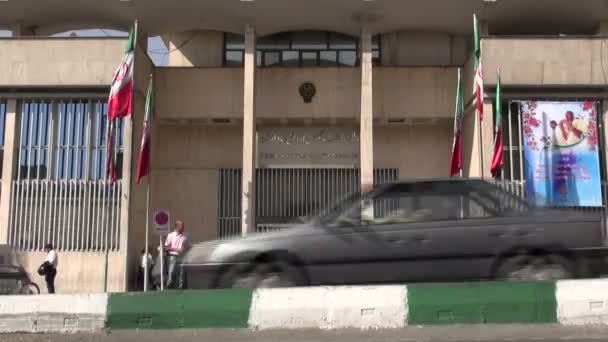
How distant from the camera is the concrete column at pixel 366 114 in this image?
1831 centimetres

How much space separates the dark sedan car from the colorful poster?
9079mm

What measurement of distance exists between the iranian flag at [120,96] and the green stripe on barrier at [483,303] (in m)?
11.0

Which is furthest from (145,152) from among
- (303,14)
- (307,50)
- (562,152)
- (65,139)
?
(562,152)

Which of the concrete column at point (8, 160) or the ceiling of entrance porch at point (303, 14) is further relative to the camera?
the ceiling of entrance porch at point (303, 14)

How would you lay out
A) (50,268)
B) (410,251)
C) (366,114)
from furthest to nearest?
(366,114) → (50,268) → (410,251)

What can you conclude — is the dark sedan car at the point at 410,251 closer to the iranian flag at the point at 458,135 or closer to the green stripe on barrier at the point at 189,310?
the green stripe on barrier at the point at 189,310

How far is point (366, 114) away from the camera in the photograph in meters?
18.6

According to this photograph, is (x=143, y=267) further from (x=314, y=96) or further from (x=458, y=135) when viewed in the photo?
(x=458, y=135)

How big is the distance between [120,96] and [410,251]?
10.5m

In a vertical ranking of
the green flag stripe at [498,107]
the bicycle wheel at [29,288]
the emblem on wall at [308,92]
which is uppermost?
the emblem on wall at [308,92]

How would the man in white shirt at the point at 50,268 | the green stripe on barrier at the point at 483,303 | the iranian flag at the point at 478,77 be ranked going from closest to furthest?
the green stripe on barrier at the point at 483,303
the man in white shirt at the point at 50,268
the iranian flag at the point at 478,77

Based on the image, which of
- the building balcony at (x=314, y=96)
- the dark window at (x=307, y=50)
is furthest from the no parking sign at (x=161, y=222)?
the dark window at (x=307, y=50)

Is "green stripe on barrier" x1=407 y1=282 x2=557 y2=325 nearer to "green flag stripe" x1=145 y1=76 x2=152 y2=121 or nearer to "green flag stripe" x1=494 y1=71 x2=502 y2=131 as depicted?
"green flag stripe" x1=494 y1=71 x2=502 y2=131

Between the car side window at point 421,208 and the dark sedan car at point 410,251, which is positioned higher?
the car side window at point 421,208
